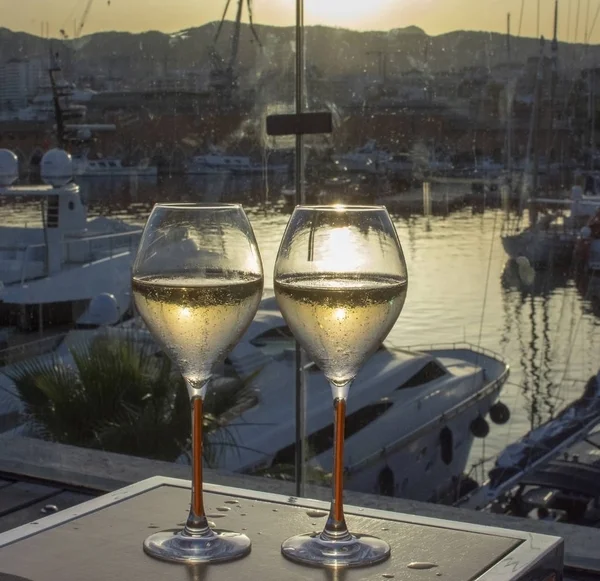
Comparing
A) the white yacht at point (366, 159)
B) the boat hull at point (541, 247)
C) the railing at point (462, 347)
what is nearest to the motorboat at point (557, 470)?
the railing at point (462, 347)

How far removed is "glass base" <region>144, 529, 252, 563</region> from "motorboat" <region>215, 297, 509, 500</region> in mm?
1675

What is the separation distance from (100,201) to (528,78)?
118 centimetres

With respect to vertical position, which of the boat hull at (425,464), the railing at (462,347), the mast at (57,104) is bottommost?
the boat hull at (425,464)

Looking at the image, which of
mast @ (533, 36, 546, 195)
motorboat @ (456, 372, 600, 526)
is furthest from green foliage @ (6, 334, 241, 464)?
mast @ (533, 36, 546, 195)

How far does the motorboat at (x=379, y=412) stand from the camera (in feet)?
8.77

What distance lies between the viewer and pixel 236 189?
278 cm

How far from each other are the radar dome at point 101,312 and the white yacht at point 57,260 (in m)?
0.02

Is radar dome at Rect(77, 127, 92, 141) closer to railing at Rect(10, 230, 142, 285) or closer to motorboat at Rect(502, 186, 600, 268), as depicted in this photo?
railing at Rect(10, 230, 142, 285)

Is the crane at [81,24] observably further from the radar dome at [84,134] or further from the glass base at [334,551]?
the glass base at [334,551]

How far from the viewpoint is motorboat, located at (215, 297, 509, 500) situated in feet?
8.76

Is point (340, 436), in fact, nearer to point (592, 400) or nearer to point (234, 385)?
point (592, 400)

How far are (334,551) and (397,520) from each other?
0.40ft

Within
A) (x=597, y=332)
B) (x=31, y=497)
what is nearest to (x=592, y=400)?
(x=597, y=332)

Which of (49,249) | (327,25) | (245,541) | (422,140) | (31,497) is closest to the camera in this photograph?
(245,541)
